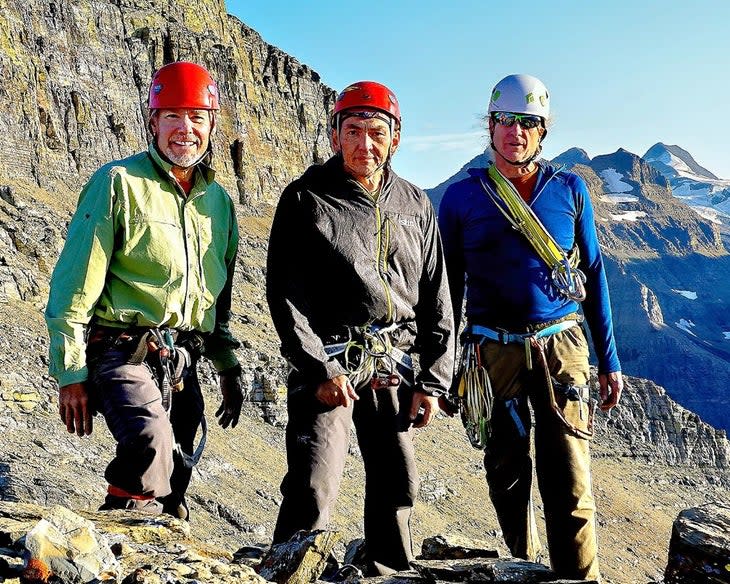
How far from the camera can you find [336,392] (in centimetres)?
524

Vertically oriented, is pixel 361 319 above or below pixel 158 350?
above

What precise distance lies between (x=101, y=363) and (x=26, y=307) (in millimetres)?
27333

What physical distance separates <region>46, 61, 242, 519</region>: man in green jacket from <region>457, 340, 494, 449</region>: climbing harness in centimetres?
215

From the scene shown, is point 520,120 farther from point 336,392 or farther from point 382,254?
point 336,392

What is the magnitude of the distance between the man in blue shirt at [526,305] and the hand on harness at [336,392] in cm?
159

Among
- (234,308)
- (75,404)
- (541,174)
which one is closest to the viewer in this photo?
(75,404)

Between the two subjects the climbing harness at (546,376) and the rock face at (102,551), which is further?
the climbing harness at (546,376)

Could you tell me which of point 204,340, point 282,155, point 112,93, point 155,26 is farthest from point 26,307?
point 282,155

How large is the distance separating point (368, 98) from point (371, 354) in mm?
1740

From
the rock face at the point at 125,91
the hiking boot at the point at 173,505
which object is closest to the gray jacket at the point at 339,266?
the hiking boot at the point at 173,505

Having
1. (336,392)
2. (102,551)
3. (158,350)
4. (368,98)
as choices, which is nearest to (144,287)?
(158,350)

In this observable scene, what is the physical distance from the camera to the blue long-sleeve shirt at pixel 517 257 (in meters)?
6.41

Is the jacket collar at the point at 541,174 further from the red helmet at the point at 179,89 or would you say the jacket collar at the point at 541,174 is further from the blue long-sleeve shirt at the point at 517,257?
the red helmet at the point at 179,89

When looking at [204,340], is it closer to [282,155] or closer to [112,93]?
[112,93]
